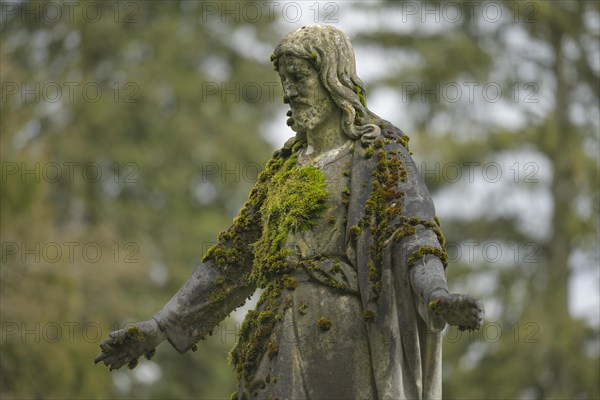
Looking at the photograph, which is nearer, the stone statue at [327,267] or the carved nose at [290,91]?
the stone statue at [327,267]

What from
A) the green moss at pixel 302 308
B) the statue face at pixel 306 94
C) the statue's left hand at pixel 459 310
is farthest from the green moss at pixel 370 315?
the statue face at pixel 306 94

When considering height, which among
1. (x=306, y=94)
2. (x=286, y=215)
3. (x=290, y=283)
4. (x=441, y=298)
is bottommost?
(x=441, y=298)

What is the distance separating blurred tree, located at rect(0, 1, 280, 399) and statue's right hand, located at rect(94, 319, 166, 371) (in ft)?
52.3

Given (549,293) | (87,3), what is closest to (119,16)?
(87,3)

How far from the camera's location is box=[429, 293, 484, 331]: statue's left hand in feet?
24.7

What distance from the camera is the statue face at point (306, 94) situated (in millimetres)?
8906

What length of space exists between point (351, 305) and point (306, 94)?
1.20 meters

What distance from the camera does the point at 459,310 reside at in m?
7.59

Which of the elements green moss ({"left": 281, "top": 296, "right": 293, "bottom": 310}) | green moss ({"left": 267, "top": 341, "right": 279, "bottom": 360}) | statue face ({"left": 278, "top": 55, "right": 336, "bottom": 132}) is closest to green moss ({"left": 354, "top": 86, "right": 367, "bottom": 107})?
statue face ({"left": 278, "top": 55, "right": 336, "bottom": 132})

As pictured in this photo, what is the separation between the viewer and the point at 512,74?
27.7 meters

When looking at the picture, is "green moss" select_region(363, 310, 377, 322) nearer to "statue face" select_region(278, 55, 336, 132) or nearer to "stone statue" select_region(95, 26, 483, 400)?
"stone statue" select_region(95, 26, 483, 400)

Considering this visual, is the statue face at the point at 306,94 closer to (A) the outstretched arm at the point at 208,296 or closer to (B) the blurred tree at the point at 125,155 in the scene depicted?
(A) the outstretched arm at the point at 208,296

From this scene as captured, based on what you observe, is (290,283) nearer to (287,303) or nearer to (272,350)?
(287,303)

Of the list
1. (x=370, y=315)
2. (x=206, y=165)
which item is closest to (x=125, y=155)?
(x=206, y=165)
